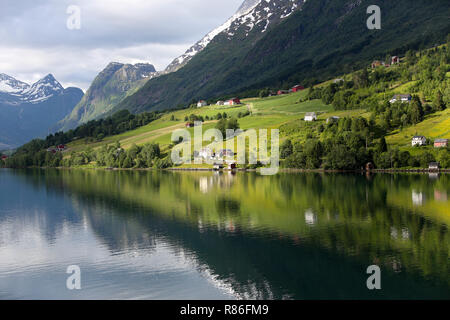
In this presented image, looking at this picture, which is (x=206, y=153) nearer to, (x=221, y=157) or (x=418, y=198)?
(x=221, y=157)

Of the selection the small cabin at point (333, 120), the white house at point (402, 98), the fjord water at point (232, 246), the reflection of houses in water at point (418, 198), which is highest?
the white house at point (402, 98)

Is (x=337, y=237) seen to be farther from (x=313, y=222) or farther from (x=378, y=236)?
(x=313, y=222)

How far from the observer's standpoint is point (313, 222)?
57469 millimetres

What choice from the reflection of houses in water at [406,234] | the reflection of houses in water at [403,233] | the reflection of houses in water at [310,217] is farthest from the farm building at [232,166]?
the reflection of houses in water at [406,234]

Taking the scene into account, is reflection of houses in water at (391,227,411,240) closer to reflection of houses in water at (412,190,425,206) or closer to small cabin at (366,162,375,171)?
reflection of houses in water at (412,190,425,206)

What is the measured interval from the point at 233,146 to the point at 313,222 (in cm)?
11809

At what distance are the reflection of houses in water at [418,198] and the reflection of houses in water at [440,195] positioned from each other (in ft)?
7.39

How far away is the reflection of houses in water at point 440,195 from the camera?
73.8 m

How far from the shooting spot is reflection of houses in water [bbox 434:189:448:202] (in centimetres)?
7375

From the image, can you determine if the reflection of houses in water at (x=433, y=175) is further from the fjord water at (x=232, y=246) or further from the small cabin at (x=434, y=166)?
the fjord water at (x=232, y=246)

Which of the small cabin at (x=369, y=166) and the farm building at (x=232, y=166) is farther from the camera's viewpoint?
the farm building at (x=232, y=166)

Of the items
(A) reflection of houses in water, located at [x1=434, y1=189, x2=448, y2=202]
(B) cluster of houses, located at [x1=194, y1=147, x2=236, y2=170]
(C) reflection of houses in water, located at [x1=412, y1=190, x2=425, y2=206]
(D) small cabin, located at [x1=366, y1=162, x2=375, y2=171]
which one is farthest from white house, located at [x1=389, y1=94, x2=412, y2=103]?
(C) reflection of houses in water, located at [x1=412, y1=190, x2=425, y2=206]

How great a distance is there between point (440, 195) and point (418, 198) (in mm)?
5718
